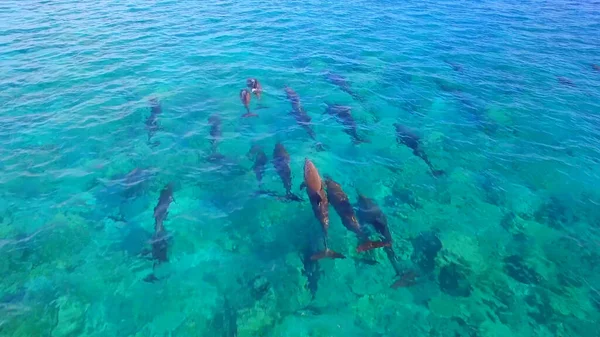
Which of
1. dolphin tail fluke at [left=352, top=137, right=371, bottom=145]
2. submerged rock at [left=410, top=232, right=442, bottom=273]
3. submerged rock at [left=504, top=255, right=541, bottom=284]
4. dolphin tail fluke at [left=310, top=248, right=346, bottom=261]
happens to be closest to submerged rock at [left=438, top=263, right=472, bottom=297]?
submerged rock at [left=410, top=232, right=442, bottom=273]

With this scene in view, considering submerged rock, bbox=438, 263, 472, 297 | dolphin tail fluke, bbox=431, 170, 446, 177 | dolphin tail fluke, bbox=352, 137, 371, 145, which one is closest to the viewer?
submerged rock, bbox=438, 263, 472, 297

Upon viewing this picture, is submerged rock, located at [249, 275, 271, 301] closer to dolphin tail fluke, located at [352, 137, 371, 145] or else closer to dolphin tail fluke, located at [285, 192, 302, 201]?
dolphin tail fluke, located at [285, 192, 302, 201]

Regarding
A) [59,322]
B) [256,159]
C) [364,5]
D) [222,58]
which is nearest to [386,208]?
[256,159]

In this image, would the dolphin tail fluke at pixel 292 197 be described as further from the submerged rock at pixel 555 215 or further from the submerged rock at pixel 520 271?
the submerged rock at pixel 555 215

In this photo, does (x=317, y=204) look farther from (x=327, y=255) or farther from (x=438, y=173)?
(x=438, y=173)

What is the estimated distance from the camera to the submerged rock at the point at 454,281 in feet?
31.4

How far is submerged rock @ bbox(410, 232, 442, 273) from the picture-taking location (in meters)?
10.2

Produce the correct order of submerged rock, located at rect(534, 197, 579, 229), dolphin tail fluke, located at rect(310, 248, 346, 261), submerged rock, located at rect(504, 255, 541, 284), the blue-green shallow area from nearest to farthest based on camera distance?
the blue-green shallow area, dolphin tail fluke, located at rect(310, 248, 346, 261), submerged rock, located at rect(504, 255, 541, 284), submerged rock, located at rect(534, 197, 579, 229)

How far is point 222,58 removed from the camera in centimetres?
2167

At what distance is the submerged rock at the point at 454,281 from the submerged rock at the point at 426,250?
1.24 ft

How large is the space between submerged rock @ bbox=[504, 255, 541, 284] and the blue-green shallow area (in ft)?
0.17

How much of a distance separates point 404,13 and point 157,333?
2962 cm

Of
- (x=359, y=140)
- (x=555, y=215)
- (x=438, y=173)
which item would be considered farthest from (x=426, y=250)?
(x=359, y=140)

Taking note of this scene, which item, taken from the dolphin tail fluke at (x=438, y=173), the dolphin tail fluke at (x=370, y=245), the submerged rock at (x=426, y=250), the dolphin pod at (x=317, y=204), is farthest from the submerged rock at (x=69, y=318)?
the dolphin tail fluke at (x=438, y=173)
